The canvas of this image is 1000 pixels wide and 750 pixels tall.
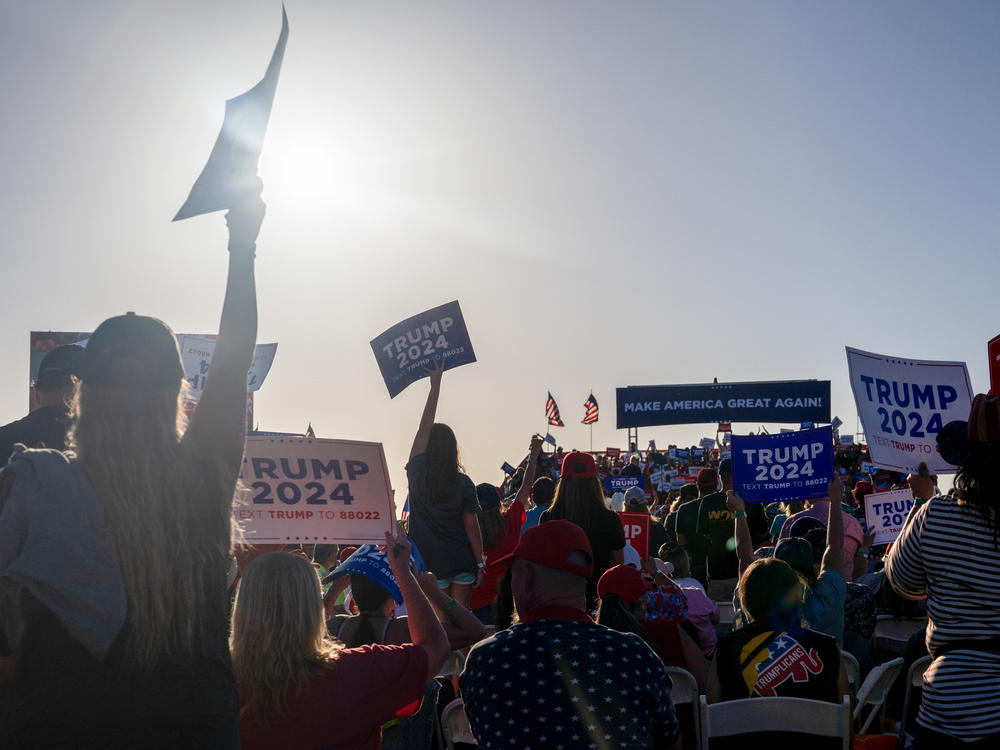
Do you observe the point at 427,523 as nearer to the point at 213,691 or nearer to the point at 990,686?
the point at 990,686

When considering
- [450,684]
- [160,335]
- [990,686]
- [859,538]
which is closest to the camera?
[160,335]

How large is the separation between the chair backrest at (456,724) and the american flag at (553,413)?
111 ft

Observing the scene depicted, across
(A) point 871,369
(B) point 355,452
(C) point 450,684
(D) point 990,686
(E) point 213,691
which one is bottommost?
(C) point 450,684

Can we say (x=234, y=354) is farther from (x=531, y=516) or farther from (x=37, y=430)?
(x=531, y=516)

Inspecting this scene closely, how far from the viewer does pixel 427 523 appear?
703cm

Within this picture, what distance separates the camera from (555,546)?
3363mm

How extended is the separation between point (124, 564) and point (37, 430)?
2.44m

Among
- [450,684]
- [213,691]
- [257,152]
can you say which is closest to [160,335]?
[257,152]

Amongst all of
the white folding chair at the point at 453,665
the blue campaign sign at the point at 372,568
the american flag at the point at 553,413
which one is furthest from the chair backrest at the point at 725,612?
the american flag at the point at 553,413

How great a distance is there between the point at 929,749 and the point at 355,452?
2.85 m

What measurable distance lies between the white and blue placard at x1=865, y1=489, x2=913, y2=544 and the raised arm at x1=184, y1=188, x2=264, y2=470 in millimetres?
7261

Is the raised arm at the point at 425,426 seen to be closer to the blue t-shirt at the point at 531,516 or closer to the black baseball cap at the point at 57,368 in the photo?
the blue t-shirt at the point at 531,516

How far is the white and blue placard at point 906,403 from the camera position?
25.4 ft

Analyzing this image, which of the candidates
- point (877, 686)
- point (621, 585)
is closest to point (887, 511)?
point (877, 686)
